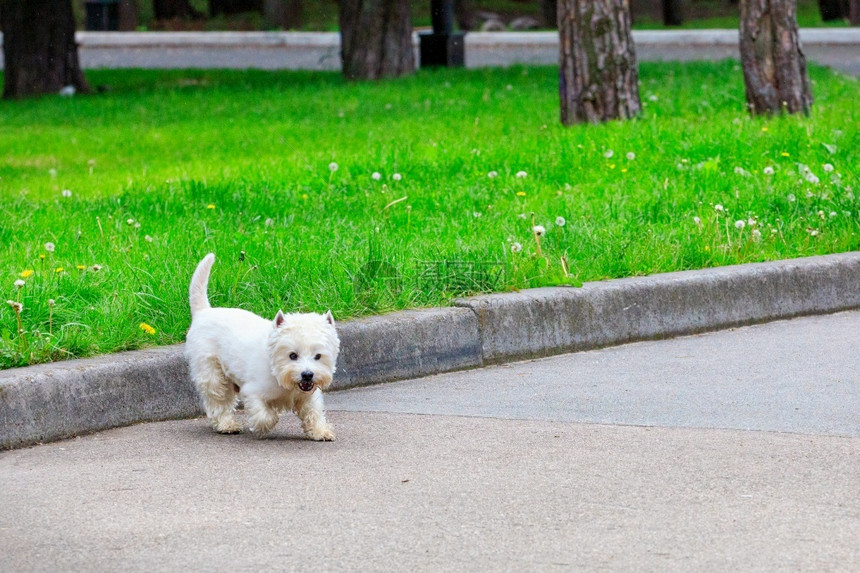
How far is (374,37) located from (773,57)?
8.29 m

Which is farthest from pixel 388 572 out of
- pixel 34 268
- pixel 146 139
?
pixel 146 139

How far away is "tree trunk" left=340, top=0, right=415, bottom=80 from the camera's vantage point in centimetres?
1820

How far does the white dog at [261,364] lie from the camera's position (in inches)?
174

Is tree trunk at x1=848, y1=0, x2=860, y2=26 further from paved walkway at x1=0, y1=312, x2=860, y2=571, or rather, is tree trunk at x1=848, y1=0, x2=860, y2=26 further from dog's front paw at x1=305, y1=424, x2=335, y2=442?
dog's front paw at x1=305, y1=424, x2=335, y2=442

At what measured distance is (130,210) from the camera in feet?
26.7

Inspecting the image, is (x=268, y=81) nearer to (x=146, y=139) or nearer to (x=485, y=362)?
(x=146, y=139)

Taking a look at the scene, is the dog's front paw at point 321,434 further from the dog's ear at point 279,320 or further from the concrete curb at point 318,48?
the concrete curb at point 318,48

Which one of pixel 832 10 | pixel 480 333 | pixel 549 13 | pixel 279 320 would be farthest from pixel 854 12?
pixel 279 320

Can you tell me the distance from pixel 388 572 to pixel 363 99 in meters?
12.2

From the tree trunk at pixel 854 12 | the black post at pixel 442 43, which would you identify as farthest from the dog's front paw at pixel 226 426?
the tree trunk at pixel 854 12

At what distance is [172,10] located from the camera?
128ft

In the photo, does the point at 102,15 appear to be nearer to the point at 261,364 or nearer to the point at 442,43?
the point at 442,43

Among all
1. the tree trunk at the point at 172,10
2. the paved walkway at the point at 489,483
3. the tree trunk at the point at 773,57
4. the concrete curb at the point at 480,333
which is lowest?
the paved walkway at the point at 489,483

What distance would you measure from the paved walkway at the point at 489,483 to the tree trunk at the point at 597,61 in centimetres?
563
